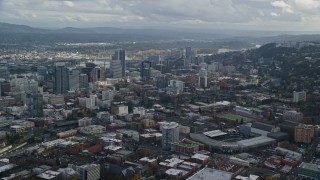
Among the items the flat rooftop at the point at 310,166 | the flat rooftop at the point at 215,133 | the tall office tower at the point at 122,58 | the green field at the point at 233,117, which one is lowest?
the flat rooftop at the point at 310,166

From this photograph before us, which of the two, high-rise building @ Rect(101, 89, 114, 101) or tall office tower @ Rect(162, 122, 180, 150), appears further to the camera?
high-rise building @ Rect(101, 89, 114, 101)

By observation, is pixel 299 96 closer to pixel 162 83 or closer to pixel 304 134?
pixel 304 134

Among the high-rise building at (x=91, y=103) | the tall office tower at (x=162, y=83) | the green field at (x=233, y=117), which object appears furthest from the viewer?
the tall office tower at (x=162, y=83)

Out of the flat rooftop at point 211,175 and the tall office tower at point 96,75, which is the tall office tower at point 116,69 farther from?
the flat rooftop at point 211,175

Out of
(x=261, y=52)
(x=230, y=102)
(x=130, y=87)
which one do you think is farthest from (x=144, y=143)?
(x=261, y=52)

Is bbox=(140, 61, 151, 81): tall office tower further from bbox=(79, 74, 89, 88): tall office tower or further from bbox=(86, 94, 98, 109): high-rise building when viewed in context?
bbox=(86, 94, 98, 109): high-rise building

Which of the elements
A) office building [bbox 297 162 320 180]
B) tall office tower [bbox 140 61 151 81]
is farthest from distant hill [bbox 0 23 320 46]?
office building [bbox 297 162 320 180]

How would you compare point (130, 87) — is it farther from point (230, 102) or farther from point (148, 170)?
point (148, 170)

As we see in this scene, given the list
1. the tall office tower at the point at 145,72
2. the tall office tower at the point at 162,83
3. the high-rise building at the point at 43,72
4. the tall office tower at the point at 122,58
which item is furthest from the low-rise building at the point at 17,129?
the tall office tower at the point at 122,58
